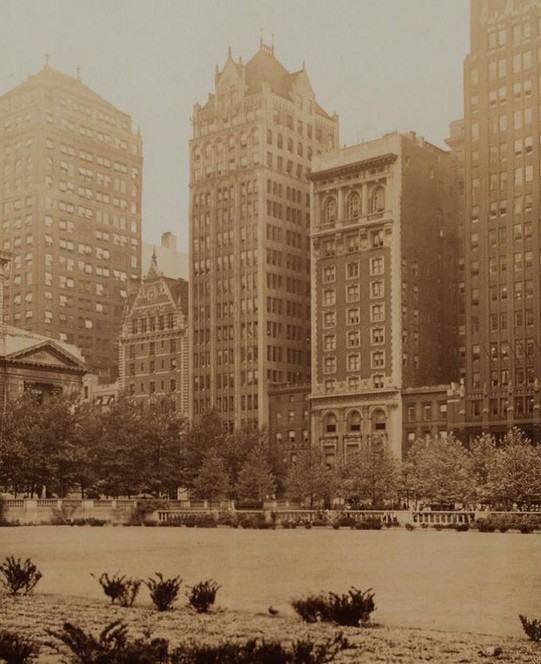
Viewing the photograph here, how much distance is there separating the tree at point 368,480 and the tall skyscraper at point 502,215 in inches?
1331

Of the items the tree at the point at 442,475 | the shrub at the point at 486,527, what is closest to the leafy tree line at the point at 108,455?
the tree at the point at 442,475

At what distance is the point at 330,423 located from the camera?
171625 mm

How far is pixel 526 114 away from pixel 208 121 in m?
54.7

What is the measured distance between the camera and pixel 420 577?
3788 cm

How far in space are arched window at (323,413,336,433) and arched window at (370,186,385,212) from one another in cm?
3132

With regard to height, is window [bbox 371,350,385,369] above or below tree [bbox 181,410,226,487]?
above

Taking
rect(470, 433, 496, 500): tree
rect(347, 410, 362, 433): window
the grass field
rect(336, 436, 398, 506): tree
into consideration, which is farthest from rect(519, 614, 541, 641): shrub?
rect(347, 410, 362, 433): window

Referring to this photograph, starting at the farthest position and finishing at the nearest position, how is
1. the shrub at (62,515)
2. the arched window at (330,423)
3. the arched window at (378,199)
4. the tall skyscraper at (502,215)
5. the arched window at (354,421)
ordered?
the arched window at (330,423) → the arched window at (378,199) → the arched window at (354,421) → the tall skyscraper at (502,215) → the shrub at (62,515)

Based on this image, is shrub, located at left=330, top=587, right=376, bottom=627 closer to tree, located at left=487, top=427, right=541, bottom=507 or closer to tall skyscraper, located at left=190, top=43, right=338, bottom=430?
tree, located at left=487, top=427, right=541, bottom=507

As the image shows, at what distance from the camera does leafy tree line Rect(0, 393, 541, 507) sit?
108188mm

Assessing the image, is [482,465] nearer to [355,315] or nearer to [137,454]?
[137,454]

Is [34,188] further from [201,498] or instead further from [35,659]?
[35,659]

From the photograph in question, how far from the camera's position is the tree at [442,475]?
111438mm

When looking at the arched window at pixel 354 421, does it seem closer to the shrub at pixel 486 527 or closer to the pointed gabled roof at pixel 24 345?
the pointed gabled roof at pixel 24 345
